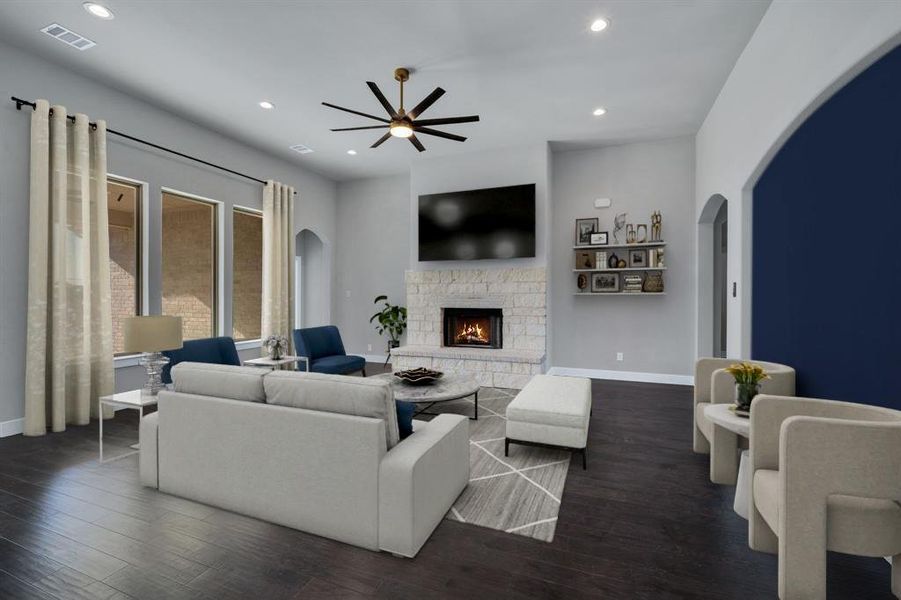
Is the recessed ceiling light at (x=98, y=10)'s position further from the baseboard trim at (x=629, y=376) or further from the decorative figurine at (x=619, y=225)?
the baseboard trim at (x=629, y=376)

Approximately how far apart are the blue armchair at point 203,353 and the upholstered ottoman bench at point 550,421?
9.81 ft

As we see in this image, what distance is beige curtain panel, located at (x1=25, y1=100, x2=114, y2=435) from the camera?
3.72 m

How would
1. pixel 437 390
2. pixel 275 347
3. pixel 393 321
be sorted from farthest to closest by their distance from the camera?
1. pixel 393 321
2. pixel 275 347
3. pixel 437 390

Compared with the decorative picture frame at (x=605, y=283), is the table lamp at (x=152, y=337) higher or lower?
lower

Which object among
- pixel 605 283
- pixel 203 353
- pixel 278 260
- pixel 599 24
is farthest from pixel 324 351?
pixel 599 24

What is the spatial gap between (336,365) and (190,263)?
7.88 feet

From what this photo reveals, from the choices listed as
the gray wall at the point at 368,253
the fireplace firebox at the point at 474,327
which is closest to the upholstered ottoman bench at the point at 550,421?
the fireplace firebox at the point at 474,327

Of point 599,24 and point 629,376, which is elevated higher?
point 599,24

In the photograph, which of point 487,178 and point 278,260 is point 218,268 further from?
point 487,178

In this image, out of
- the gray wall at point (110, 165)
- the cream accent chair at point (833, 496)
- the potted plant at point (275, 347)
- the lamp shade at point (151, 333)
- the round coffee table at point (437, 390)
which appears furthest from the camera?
the potted plant at point (275, 347)

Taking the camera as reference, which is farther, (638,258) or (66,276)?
(638,258)

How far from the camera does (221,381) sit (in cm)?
244

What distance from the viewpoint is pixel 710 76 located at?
4152 millimetres

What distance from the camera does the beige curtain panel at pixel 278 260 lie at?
625 cm
